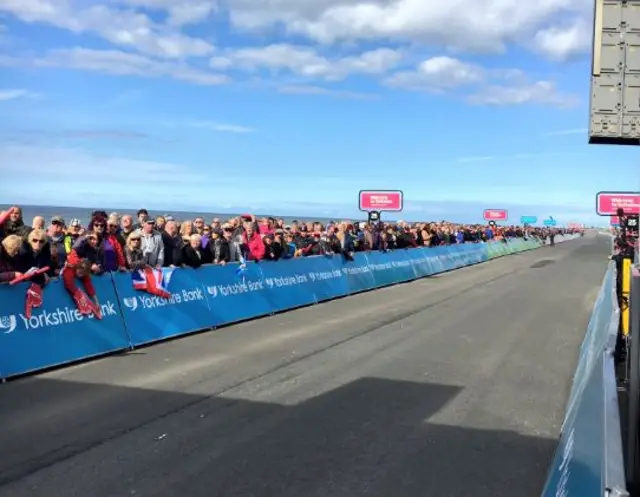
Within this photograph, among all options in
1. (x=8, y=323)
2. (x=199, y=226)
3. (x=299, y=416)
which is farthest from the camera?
(x=199, y=226)

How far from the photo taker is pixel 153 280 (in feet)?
34.5

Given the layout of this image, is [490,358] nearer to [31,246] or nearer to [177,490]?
[177,490]

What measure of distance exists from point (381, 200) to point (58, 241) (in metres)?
19.5

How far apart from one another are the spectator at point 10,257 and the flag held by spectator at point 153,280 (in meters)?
2.02

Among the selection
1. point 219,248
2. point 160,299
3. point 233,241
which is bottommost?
point 160,299

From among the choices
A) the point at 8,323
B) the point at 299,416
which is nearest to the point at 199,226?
the point at 8,323

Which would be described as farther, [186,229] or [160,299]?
[186,229]

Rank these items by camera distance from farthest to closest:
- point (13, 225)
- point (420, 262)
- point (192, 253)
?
point (420, 262), point (192, 253), point (13, 225)

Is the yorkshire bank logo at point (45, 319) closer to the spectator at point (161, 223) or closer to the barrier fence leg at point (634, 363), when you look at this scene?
the spectator at point (161, 223)

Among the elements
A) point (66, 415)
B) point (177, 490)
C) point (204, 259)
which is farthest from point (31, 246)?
point (177, 490)

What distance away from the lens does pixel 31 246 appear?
8.70 m

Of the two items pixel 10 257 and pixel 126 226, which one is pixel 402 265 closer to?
pixel 126 226

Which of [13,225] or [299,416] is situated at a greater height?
[13,225]

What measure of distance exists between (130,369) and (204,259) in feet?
15.3
